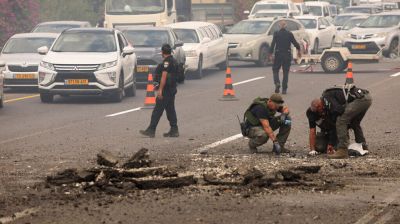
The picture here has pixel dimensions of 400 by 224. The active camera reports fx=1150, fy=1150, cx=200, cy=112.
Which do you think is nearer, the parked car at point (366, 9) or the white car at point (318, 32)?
the white car at point (318, 32)

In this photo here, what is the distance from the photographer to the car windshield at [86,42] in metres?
26.7

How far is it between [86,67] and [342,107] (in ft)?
37.8

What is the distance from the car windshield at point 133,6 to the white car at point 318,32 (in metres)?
6.74

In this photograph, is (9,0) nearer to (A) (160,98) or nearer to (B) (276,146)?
(A) (160,98)

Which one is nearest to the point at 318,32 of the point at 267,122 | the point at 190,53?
the point at 190,53

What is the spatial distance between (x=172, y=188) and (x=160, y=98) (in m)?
6.33

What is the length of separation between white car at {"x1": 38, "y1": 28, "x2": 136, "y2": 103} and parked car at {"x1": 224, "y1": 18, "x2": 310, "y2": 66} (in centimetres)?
1219

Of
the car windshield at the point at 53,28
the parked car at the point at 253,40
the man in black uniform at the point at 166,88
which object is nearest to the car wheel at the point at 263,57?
the parked car at the point at 253,40

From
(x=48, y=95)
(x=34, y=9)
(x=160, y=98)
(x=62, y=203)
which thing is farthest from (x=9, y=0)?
(x=62, y=203)

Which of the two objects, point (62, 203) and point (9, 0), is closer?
point (62, 203)

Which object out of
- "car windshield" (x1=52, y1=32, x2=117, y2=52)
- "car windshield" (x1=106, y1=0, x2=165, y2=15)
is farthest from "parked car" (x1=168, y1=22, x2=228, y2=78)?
"car windshield" (x1=52, y1=32, x2=117, y2=52)

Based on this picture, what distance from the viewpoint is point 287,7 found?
50.8 meters

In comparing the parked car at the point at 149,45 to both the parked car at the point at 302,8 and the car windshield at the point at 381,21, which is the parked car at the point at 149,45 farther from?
the parked car at the point at 302,8

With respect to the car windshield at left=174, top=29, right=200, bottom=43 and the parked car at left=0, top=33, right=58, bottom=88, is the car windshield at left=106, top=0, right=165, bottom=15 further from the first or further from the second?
the parked car at left=0, top=33, right=58, bottom=88
